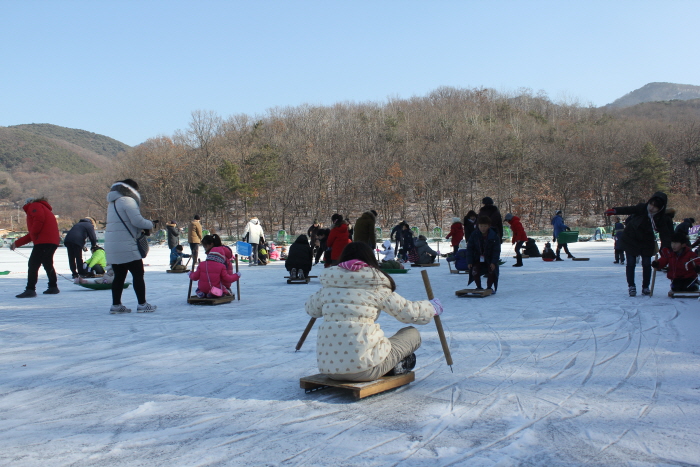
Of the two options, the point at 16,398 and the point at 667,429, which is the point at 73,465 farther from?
the point at 667,429

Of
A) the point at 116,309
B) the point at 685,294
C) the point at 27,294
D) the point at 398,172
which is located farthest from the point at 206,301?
the point at 398,172

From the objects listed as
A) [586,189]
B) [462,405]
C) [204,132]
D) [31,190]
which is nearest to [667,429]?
[462,405]

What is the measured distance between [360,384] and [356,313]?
0.50 meters

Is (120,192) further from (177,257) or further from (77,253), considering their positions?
(177,257)

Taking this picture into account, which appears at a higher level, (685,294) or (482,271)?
(482,271)

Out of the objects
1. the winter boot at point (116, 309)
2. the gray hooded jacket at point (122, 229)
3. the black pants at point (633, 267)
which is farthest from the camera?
the black pants at point (633, 267)

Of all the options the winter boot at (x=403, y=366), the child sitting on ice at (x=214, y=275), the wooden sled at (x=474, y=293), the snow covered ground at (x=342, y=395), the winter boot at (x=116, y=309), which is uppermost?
the child sitting on ice at (x=214, y=275)

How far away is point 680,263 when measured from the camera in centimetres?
884

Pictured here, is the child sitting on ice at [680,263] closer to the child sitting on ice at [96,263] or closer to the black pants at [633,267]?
the black pants at [633,267]

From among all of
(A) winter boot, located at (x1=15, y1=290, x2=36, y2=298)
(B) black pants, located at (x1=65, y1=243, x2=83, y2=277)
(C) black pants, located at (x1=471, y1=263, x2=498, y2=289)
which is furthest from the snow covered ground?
(B) black pants, located at (x1=65, y1=243, x2=83, y2=277)

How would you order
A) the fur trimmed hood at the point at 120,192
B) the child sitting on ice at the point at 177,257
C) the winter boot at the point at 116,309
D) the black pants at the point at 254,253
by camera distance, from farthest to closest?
the black pants at the point at 254,253 → the child sitting on ice at the point at 177,257 → the winter boot at the point at 116,309 → the fur trimmed hood at the point at 120,192

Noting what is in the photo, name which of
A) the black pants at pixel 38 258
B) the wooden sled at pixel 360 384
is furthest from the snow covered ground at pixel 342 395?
the black pants at pixel 38 258

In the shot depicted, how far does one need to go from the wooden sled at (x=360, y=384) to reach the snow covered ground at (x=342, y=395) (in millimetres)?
70

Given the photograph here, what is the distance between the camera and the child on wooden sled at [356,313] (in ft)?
12.4
